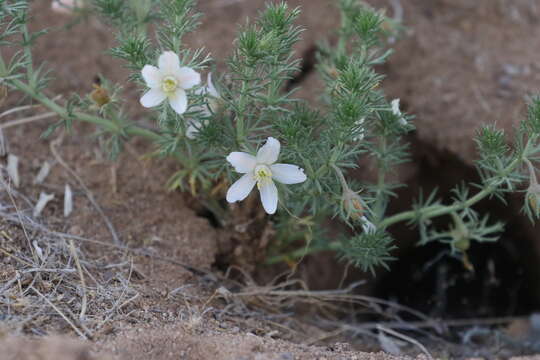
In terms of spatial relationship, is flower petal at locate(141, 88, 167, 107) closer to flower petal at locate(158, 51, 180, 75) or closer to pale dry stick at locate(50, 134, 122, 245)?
flower petal at locate(158, 51, 180, 75)

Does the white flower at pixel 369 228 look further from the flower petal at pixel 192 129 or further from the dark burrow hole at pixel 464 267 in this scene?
the dark burrow hole at pixel 464 267

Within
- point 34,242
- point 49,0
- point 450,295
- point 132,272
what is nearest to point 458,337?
point 450,295

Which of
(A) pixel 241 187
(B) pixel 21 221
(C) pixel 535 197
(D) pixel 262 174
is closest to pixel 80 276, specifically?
(B) pixel 21 221

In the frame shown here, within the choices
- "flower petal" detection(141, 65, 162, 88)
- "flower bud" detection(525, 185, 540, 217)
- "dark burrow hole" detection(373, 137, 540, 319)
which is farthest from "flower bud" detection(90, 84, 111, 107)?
"dark burrow hole" detection(373, 137, 540, 319)

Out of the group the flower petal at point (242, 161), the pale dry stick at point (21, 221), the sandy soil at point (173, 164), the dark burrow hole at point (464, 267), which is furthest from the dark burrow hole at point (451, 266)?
the pale dry stick at point (21, 221)

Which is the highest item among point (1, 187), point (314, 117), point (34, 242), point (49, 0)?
point (49, 0)

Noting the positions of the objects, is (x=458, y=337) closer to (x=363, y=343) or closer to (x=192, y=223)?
(x=363, y=343)
